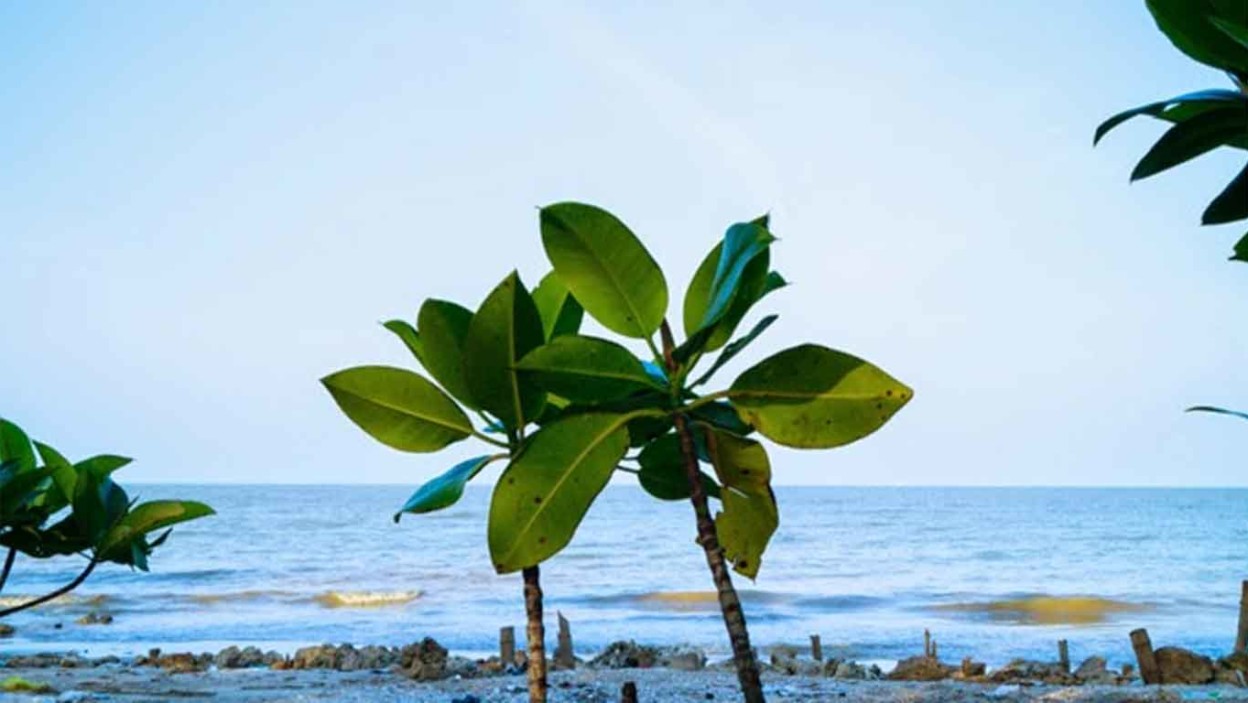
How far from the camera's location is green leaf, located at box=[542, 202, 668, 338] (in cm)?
127

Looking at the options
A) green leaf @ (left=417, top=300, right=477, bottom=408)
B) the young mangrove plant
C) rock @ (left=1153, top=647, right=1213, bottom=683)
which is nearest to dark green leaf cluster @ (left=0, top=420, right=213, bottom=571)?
the young mangrove plant

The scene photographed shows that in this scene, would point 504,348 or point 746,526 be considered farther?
point 746,526

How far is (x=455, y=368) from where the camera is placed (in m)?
1.38

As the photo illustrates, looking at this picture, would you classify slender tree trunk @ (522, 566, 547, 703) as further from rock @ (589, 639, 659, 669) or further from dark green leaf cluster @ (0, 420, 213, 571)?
rock @ (589, 639, 659, 669)

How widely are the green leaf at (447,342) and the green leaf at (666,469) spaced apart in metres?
0.22

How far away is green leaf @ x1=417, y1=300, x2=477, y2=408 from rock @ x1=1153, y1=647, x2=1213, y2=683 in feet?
Answer: 29.1

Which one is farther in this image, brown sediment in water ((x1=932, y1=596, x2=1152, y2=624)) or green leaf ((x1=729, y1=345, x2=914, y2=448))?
brown sediment in water ((x1=932, y1=596, x2=1152, y2=624))

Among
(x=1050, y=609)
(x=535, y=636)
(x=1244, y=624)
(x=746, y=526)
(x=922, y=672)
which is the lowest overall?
(x=1050, y=609)

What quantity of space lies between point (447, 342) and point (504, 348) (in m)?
0.11

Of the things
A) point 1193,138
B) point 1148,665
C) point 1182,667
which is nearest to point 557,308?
point 1193,138

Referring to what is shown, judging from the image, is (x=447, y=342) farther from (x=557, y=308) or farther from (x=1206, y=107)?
(x=1206, y=107)

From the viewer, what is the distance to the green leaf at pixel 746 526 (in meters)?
1.42

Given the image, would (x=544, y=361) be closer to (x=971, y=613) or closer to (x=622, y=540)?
(x=971, y=613)

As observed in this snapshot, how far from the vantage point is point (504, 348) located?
128 cm
